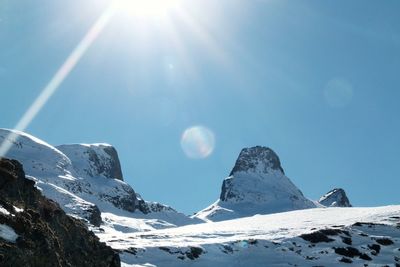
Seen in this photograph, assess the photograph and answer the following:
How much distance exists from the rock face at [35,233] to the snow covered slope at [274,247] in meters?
20.2

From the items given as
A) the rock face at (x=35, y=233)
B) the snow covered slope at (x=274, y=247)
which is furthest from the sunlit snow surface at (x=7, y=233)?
the snow covered slope at (x=274, y=247)

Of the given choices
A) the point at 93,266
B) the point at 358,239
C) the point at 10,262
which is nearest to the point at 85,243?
the point at 93,266

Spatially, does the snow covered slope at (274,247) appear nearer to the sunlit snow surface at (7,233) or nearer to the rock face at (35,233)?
the rock face at (35,233)

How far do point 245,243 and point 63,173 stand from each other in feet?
442

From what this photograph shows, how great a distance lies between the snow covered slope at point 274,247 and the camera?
64750mm

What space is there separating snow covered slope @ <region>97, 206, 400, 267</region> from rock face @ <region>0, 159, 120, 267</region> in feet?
66.2

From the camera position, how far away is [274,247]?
74688 mm

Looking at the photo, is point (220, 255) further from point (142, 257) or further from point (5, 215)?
point (5, 215)

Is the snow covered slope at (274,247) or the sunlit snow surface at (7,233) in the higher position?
the snow covered slope at (274,247)

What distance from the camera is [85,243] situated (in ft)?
118

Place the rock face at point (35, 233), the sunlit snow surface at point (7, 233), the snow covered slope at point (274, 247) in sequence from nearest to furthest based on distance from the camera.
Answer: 1. the sunlit snow surface at point (7, 233)
2. the rock face at point (35, 233)
3. the snow covered slope at point (274, 247)

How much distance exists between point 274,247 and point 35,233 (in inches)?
2075

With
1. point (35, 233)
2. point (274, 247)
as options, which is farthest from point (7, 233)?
point (274, 247)

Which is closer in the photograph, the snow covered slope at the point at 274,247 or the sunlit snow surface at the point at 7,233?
the sunlit snow surface at the point at 7,233
